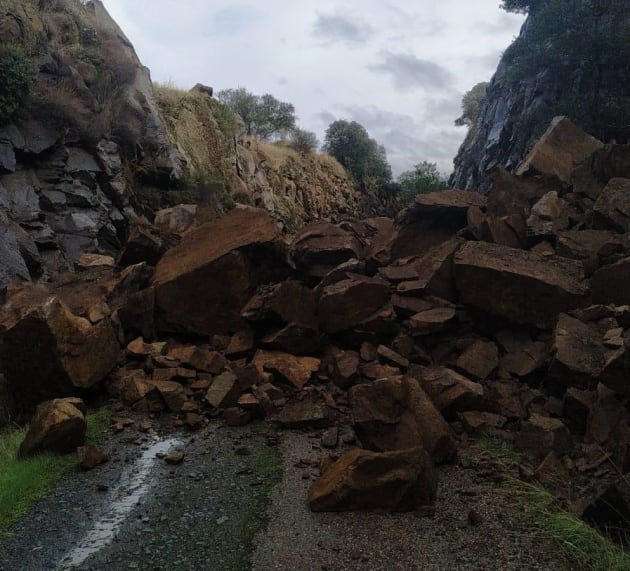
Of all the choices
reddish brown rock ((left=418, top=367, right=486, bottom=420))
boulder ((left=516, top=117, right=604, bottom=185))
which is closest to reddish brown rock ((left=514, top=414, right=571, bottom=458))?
reddish brown rock ((left=418, top=367, right=486, bottom=420))

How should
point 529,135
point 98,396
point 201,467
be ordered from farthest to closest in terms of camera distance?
point 529,135 → point 98,396 → point 201,467

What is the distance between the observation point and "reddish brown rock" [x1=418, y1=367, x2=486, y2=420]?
7.33 metres

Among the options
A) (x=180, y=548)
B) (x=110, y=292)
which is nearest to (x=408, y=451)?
(x=180, y=548)

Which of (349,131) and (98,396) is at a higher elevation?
(349,131)

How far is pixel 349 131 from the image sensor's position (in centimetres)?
4659

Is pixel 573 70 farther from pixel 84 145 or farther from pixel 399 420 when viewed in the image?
pixel 399 420

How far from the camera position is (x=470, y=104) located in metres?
46.4

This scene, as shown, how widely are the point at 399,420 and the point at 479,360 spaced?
2.35 m

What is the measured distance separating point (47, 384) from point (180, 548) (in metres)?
4.28

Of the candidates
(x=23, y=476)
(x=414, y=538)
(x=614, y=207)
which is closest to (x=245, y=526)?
(x=414, y=538)

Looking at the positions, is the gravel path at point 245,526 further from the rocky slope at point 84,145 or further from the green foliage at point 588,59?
the green foliage at point 588,59

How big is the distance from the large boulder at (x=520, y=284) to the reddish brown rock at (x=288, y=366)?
2827 mm

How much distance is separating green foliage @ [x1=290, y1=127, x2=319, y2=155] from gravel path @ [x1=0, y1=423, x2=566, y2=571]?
38281 millimetres

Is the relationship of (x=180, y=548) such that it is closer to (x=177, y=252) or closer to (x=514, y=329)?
(x=514, y=329)
